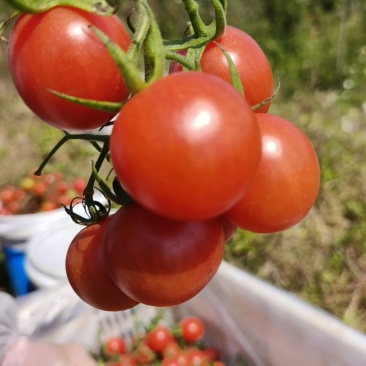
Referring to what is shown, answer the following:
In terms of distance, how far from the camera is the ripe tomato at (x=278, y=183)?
15.5 inches

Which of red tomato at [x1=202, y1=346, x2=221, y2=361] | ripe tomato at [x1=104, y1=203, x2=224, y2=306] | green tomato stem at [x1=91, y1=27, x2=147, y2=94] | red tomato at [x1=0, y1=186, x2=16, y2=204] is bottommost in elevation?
red tomato at [x1=202, y1=346, x2=221, y2=361]

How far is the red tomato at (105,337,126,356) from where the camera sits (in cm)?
169

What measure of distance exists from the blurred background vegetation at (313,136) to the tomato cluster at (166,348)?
311 mm

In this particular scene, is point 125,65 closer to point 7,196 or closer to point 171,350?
point 171,350

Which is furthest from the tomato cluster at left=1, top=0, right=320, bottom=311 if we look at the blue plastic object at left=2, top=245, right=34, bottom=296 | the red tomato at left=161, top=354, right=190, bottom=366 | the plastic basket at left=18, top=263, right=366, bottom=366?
the blue plastic object at left=2, top=245, right=34, bottom=296

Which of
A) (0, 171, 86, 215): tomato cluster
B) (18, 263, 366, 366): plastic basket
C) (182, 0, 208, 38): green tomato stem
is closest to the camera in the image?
(182, 0, 208, 38): green tomato stem

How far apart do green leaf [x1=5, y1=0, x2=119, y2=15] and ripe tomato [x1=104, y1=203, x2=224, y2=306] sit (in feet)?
0.50

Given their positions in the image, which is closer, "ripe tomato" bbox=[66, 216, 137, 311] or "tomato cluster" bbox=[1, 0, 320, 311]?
"tomato cluster" bbox=[1, 0, 320, 311]

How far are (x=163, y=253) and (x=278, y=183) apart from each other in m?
0.10

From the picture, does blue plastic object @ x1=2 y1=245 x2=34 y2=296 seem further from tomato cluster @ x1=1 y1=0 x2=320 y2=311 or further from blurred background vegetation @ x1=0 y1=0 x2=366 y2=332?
tomato cluster @ x1=1 y1=0 x2=320 y2=311

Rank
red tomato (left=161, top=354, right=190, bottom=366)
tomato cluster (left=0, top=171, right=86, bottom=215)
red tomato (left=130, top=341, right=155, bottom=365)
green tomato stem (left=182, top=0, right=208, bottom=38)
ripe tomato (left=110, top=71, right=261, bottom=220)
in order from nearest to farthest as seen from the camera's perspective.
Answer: ripe tomato (left=110, top=71, right=261, bottom=220), green tomato stem (left=182, top=0, right=208, bottom=38), red tomato (left=161, top=354, right=190, bottom=366), red tomato (left=130, top=341, right=155, bottom=365), tomato cluster (left=0, top=171, right=86, bottom=215)

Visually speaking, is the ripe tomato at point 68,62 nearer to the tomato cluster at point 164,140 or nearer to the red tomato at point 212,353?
the tomato cluster at point 164,140

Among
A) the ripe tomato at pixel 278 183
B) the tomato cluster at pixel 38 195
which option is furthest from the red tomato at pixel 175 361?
the ripe tomato at pixel 278 183

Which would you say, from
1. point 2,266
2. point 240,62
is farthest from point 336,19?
point 240,62
